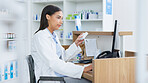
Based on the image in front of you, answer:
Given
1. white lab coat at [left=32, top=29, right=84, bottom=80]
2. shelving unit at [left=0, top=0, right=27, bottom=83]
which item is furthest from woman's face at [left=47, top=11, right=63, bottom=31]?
shelving unit at [left=0, top=0, right=27, bottom=83]

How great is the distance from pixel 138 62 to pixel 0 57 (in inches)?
13.0

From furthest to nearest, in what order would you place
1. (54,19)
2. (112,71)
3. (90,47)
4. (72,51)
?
(90,47) → (72,51) → (54,19) → (112,71)

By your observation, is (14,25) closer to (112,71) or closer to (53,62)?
(112,71)

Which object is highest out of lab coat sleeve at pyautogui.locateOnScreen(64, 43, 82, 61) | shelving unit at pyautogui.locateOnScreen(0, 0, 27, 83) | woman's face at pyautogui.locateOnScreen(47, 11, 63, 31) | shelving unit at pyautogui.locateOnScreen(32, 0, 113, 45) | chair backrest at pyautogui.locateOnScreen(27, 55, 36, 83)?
shelving unit at pyautogui.locateOnScreen(32, 0, 113, 45)

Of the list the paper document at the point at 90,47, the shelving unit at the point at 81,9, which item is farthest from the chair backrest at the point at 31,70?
the shelving unit at the point at 81,9

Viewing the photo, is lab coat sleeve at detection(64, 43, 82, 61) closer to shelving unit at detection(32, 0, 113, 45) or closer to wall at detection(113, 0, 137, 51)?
shelving unit at detection(32, 0, 113, 45)

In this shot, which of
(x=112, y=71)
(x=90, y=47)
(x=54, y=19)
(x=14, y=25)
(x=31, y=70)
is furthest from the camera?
(x=90, y=47)

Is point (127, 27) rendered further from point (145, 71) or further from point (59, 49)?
point (145, 71)

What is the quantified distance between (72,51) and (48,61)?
55 cm

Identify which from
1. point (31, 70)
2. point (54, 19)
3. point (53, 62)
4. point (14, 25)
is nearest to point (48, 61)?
point (53, 62)

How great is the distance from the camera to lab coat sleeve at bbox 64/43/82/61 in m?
2.44

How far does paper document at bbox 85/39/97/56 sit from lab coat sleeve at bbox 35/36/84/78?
0.64m

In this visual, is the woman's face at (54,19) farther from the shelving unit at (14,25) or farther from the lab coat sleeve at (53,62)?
the shelving unit at (14,25)

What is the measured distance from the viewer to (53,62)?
1954mm
